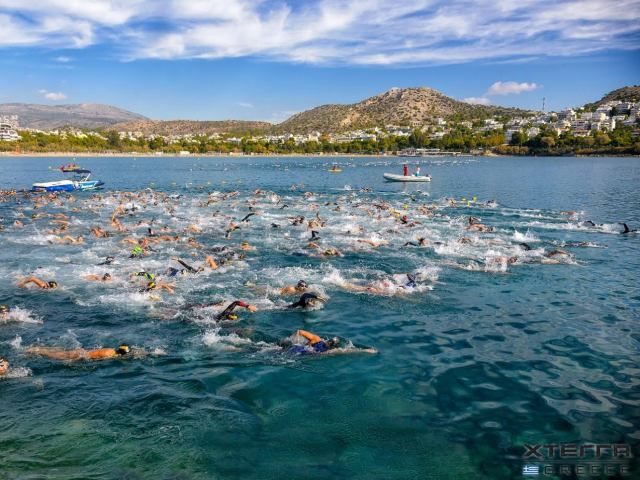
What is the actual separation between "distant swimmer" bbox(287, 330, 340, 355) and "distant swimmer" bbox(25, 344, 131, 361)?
14.1ft

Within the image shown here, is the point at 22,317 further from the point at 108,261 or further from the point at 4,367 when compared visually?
the point at 108,261

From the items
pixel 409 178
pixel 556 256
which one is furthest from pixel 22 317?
pixel 409 178

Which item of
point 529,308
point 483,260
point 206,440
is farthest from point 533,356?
point 483,260

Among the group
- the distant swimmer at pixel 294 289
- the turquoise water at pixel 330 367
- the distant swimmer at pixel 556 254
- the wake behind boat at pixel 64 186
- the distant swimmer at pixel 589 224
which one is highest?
the wake behind boat at pixel 64 186

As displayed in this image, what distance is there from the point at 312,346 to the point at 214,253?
12.7 m

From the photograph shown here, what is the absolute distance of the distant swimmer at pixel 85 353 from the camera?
476 inches

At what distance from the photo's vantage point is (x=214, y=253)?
23828 millimetres

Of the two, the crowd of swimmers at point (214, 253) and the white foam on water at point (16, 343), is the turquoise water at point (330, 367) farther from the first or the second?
the crowd of swimmers at point (214, 253)

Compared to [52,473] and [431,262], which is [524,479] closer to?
[52,473]

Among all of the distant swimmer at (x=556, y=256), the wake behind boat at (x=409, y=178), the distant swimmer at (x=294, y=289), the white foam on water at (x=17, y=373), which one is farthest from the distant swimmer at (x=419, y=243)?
the wake behind boat at (x=409, y=178)

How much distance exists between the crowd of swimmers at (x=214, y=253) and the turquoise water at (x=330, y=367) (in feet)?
1.08

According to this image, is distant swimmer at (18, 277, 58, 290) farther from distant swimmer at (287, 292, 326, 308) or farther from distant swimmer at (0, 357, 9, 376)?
distant swimmer at (287, 292, 326, 308)

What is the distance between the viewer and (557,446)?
8.47 meters

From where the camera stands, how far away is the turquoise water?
8320 millimetres
